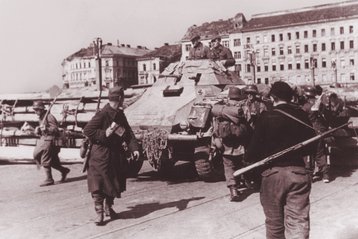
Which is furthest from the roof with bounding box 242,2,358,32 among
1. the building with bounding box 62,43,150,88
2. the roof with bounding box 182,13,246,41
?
the building with bounding box 62,43,150,88

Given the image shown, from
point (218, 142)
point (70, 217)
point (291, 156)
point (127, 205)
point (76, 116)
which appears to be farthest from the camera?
point (76, 116)

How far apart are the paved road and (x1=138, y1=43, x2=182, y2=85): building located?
7617 centimetres

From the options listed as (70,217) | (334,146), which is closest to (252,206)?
(70,217)

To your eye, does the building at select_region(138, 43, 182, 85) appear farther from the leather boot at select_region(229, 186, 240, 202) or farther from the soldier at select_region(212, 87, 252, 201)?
the leather boot at select_region(229, 186, 240, 202)

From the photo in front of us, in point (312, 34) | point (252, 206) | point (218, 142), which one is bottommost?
point (252, 206)

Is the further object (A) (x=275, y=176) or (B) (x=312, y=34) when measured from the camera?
(B) (x=312, y=34)

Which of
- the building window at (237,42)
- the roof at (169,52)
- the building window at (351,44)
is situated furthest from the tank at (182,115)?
the roof at (169,52)

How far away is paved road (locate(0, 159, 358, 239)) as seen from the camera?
6.41 m

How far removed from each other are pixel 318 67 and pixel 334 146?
218 feet

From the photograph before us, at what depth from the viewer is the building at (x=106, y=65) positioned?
3551 inches

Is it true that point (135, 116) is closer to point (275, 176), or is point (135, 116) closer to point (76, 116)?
point (76, 116)

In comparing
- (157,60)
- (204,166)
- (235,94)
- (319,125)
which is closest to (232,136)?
(235,94)

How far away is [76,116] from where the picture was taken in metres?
13.4

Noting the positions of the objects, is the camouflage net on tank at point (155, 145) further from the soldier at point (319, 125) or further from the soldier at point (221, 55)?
the soldier at point (221, 55)
